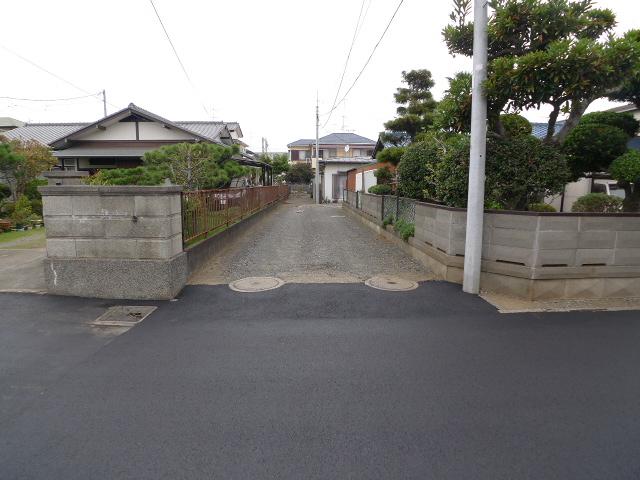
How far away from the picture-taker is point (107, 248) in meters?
5.64

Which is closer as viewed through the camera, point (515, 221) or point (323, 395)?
point (323, 395)

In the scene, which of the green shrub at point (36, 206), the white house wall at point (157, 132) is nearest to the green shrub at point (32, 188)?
the green shrub at point (36, 206)

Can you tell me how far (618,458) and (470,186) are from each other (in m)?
3.94

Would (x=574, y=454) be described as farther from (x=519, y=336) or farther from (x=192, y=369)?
(x=192, y=369)

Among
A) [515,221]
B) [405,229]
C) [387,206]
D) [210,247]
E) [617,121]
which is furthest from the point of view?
[387,206]

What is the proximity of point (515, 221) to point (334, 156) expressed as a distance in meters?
40.8

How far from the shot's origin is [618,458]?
2.36 metres

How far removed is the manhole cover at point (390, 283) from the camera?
6.14 meters

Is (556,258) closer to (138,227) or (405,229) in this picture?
(405,229)

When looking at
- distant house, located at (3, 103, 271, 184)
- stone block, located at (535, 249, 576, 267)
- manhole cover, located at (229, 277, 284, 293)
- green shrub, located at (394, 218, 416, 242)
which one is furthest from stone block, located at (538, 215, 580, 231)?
distant house, located at (3, 103, 271, 184)

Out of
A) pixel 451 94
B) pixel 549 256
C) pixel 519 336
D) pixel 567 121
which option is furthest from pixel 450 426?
pixel 567 121

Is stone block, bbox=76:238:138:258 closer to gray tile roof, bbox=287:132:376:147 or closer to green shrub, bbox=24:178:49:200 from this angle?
green shrub, bbox=24:178:49:200

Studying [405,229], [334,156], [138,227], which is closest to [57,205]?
[138,227]

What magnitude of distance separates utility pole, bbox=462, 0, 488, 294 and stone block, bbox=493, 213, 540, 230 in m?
0.23
